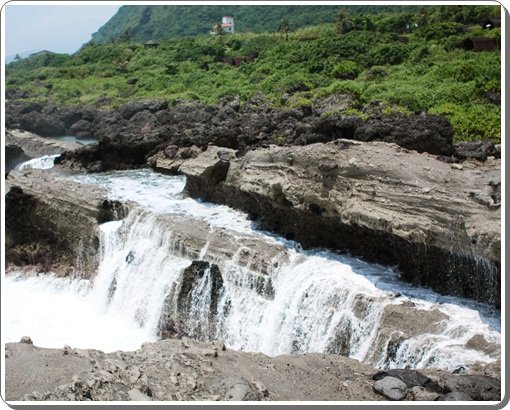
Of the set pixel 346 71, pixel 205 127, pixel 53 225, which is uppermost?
pixel 346 71

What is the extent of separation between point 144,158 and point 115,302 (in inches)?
380

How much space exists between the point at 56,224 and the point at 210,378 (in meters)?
11.2

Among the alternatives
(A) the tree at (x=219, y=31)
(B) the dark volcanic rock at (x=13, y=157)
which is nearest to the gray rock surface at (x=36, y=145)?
(B) the dark volcanic rock at (x=13, y=157)

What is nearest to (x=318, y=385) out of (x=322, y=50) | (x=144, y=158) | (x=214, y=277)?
(x=214, y=277)

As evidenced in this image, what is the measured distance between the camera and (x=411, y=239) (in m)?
10.4

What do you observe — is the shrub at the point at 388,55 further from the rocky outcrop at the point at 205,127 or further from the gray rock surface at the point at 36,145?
the gray rock surface at the point at 36,145

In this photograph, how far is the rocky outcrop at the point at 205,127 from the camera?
54.5 feet

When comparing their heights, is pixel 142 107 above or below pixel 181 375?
above

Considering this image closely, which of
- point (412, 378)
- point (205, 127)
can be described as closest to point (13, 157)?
point (205, 127)

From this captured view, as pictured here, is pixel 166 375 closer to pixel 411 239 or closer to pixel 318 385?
pixel 318 385

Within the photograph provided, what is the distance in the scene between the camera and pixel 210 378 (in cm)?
746

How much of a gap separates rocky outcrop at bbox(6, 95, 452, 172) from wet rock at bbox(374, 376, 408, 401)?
955 centimetres

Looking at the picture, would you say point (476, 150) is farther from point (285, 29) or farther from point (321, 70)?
point (285, 29)

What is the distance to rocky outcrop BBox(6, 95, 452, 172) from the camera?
16.6 m
